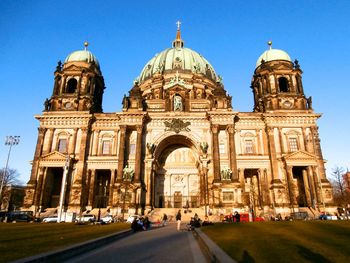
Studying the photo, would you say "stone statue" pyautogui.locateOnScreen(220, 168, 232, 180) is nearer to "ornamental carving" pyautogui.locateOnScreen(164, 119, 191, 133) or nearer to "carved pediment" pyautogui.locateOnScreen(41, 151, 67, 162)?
"ornamental carving" pyautogui.locateOnScreen(164, 119, 191, 133)

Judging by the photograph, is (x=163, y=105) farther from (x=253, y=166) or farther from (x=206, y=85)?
(x=253, y=166)

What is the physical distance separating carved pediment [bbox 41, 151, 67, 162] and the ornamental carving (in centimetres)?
1676

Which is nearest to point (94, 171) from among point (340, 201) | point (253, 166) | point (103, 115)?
point (103, 115)

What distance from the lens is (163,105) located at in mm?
48656

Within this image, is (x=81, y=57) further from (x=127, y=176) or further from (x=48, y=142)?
(x=127, y=176)

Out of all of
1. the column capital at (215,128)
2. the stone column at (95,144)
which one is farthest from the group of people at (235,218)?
the stone column at (95,144)

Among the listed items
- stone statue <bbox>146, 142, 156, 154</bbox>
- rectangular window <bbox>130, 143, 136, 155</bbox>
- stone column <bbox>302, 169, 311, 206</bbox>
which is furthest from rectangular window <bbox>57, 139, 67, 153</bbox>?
stone column <bbox>302, 169, 311, 206</bbox>

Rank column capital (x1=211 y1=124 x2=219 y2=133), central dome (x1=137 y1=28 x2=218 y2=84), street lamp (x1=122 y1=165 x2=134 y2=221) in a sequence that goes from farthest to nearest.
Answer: central dome (x1=137 y1=28 x2=218 y2=84) → column capital (x1=211 y1=124 x2=219 y2=133) → street lamp (x1=122 y1=165 x2=134 y2=221)

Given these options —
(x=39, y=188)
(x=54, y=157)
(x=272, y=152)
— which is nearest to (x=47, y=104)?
(x=54, y=157)

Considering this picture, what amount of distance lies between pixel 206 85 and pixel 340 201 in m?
38.9

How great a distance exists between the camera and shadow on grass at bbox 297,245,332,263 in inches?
293

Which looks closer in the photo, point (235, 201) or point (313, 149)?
point (235, 201)

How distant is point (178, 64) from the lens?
196 feet

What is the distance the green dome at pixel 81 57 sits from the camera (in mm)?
49500
